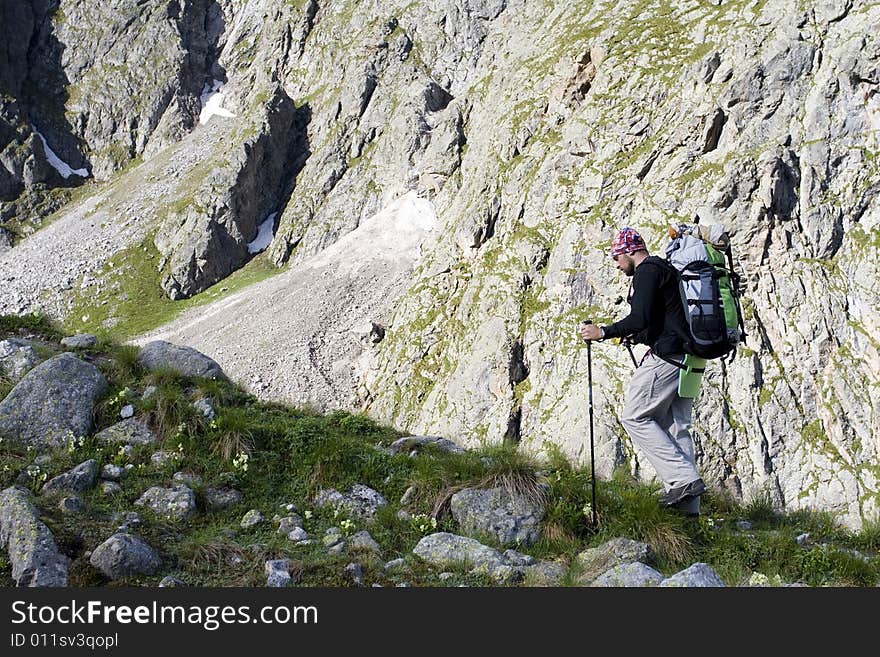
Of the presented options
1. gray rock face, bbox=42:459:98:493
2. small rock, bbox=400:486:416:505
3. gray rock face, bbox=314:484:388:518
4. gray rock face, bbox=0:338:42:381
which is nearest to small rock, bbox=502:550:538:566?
small rock, bbox=400:486:416:505

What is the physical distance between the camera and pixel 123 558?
506 cm

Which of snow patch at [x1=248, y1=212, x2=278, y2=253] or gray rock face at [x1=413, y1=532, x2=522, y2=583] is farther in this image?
snow patch at [x1=248, y1=212, x2=278, y2=253]

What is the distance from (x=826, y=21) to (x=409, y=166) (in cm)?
5209

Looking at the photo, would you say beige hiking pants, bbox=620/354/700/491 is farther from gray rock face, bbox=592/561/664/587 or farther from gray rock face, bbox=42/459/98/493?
gray rock face, bbox=42/459/98/493

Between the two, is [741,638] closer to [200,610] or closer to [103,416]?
[200,610]

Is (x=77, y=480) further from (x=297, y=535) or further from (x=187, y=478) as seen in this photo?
(x=297, y=535)

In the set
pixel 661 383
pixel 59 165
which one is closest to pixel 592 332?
pixel 661 383

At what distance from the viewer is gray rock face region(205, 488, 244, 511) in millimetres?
6605

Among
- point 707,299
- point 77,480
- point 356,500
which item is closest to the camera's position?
point 77,480

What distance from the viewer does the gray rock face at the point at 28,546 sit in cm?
477

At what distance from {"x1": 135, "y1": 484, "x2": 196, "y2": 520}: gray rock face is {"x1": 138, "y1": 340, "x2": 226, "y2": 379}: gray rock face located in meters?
3.34

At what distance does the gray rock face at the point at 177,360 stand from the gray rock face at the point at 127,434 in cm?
175

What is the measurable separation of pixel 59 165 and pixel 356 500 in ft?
386

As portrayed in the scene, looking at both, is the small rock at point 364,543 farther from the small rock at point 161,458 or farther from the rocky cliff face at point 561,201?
the rocky cliff face at point 561,201
